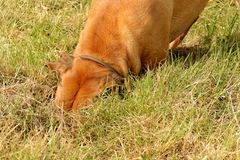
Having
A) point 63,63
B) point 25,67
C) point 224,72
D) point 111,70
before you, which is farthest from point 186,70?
point 25,67

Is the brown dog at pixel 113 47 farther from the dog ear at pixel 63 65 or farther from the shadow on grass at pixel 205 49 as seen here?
the shadow on grass at pixel 205 49

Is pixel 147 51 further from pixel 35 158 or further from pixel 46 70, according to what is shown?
pixel 35 158

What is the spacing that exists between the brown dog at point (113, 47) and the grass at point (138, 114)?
0.44 feet

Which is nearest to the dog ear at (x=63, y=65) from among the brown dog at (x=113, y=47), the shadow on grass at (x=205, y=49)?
the brown dog at (x=113, y=47)

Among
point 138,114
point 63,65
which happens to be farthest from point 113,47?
point 138,114

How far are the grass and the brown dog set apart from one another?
133 millimetres

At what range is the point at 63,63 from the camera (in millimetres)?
4465

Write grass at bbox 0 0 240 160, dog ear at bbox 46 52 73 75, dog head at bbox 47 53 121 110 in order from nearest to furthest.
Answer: grass at bbox 0 0 240 160, dog head at bbox 47 53 121 110, dog ear at bbox 46 52 73 75

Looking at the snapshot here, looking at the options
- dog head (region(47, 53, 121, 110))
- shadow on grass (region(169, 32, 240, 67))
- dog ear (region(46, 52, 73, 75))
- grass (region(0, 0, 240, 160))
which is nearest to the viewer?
grass (region(0, 0, 240, 160))

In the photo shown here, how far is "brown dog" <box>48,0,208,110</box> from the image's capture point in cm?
425

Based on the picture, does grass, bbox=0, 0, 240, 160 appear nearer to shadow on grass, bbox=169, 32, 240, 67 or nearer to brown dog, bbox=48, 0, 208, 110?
shadow on grass, bbox=169, 32, 240, 67

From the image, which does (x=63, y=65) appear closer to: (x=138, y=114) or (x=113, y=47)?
(x=113, y=47)

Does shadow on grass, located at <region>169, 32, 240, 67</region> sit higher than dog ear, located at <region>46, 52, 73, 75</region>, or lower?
lower

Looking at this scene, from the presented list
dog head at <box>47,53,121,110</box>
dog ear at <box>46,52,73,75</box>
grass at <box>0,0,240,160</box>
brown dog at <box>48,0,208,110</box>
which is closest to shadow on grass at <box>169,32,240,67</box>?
grass at <box>0,0,240,160</box>
